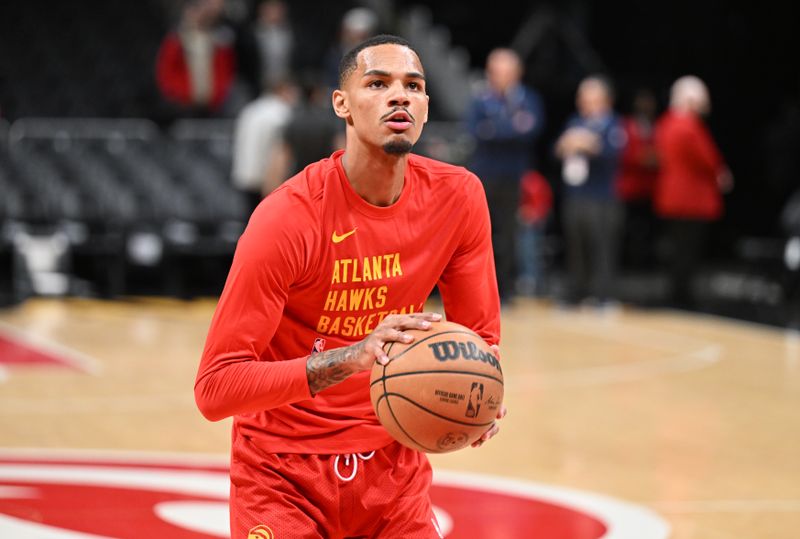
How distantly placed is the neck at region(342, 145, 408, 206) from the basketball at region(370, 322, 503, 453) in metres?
0.48

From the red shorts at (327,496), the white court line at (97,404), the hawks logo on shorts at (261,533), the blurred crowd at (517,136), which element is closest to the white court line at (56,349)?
the white court line at (97,404)

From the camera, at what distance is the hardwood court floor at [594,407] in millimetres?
5906

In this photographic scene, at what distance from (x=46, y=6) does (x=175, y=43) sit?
3674mm

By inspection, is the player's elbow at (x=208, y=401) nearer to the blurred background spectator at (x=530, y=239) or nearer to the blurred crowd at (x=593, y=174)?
the blurred crowd at (x=593, y=174)

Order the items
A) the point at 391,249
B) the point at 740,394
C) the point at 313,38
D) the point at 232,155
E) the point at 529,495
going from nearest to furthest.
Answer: the point at 391,249 < the point at 529,495 < the point at 740,394 < the point at 232,155 < the point at 313,38

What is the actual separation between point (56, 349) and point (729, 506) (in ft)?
19.4

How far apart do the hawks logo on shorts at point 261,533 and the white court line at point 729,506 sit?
93.7 inches

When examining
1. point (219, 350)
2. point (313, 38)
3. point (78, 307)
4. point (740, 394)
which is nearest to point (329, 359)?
point (219, 350)

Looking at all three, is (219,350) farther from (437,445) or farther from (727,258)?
(727,258)

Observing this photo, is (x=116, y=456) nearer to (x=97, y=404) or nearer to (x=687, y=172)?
(x=97, y=404)

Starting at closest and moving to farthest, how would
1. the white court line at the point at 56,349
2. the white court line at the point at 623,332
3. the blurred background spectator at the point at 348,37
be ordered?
the white court line at the point at 56,349
the white court line at the point at 623,332
the blurred background spectator at the point at 348,37

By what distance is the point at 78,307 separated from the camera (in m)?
13.0

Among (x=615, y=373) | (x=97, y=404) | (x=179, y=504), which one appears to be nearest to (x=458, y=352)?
(x=179, y=504)

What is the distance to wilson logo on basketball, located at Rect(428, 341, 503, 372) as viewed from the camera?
10.7 feet
